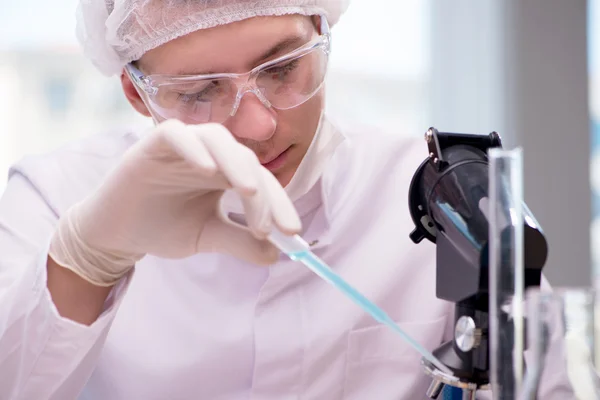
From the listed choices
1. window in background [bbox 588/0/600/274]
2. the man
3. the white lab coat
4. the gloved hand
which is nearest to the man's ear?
the man

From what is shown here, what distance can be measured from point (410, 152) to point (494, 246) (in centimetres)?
96

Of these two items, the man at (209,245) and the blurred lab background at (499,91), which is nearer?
the man at (209,245)

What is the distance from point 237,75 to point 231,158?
410 mm

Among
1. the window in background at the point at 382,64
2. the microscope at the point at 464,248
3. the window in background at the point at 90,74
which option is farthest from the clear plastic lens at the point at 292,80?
the window in background at the point at 382,64

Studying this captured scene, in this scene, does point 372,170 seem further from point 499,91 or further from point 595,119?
point 595,119

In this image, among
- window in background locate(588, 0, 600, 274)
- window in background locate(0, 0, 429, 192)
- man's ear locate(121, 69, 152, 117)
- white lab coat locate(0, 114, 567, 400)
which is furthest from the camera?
window in background locate(588, 0, 600, 274)

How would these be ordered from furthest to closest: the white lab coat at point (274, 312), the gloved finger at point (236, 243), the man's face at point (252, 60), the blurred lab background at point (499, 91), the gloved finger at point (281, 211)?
the blurred lab background at point (499, 91) → the white lab coat at point (274, 312) → the man's face at point (252, 60) → the gloved finger at point (236, 243) → the gloved finger at point (281, 211)

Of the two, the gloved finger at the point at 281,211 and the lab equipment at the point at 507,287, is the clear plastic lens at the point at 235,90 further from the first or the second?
the lab equipment at the point at 507,287

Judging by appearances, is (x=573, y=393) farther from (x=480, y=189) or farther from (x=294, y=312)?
(x=294, y=312)

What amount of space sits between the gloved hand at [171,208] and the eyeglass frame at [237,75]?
0.86 ft

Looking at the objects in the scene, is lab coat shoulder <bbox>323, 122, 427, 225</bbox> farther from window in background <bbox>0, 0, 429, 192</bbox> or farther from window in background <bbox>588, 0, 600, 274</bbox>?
window in background <bbox>588, 0, 600, 274</bbox>

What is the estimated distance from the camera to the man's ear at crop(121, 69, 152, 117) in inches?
62.6

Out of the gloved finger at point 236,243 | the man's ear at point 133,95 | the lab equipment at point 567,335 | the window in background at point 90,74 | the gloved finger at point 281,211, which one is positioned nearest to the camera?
the lab equipment at point 567,335

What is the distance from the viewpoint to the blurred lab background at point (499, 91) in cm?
269
